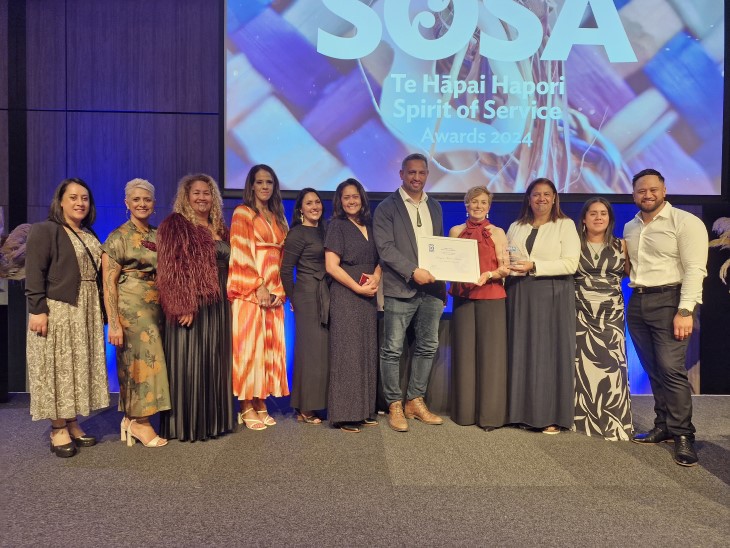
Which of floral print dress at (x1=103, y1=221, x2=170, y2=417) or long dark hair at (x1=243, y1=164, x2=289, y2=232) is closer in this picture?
floral print dress at (x1=103, y1=221, x2=170, y2=417)

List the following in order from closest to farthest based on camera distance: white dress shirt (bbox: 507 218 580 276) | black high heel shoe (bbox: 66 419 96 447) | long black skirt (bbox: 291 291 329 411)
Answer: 1. black high heel shoe (bbox: 66 419 96 447)
2. white dress shirt (bbox: 507 218 580 276)
3. long black skirt (bbox: 291 291 329 411)

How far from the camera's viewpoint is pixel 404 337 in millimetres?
3451

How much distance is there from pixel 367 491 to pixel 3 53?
4.64m

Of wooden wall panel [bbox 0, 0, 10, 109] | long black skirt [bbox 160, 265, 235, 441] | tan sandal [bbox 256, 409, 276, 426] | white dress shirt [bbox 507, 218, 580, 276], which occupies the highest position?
wooden wall panel [bbox 0, 0, 10, 109]

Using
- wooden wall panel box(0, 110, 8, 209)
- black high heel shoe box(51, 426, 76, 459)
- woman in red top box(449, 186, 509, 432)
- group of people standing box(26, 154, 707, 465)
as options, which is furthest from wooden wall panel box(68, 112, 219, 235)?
woman in red top box(449, 186, 509, 432)

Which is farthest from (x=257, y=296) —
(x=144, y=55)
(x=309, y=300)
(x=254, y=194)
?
(x=144, y=55)

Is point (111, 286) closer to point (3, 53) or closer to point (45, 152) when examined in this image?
point (45, 152)

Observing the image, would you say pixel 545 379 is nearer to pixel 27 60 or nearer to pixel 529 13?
pixel 529 13

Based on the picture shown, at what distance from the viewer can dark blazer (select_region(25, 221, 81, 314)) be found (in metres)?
2.74

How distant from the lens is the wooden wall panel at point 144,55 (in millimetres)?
4371

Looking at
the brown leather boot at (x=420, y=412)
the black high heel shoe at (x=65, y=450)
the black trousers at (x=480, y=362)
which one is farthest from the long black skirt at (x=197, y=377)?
the black trousers at (x=480, y=362)

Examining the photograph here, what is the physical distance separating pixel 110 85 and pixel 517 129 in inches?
136

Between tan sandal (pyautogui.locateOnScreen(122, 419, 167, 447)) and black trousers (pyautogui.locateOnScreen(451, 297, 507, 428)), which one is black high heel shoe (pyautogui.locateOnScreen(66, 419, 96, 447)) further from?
black trousers (pyautogui.locateOnScreen(451, 297, 507, 428))

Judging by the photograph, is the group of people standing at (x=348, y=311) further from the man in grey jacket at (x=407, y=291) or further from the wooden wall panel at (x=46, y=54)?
the wooden wall panel at (x=46, y=54)
